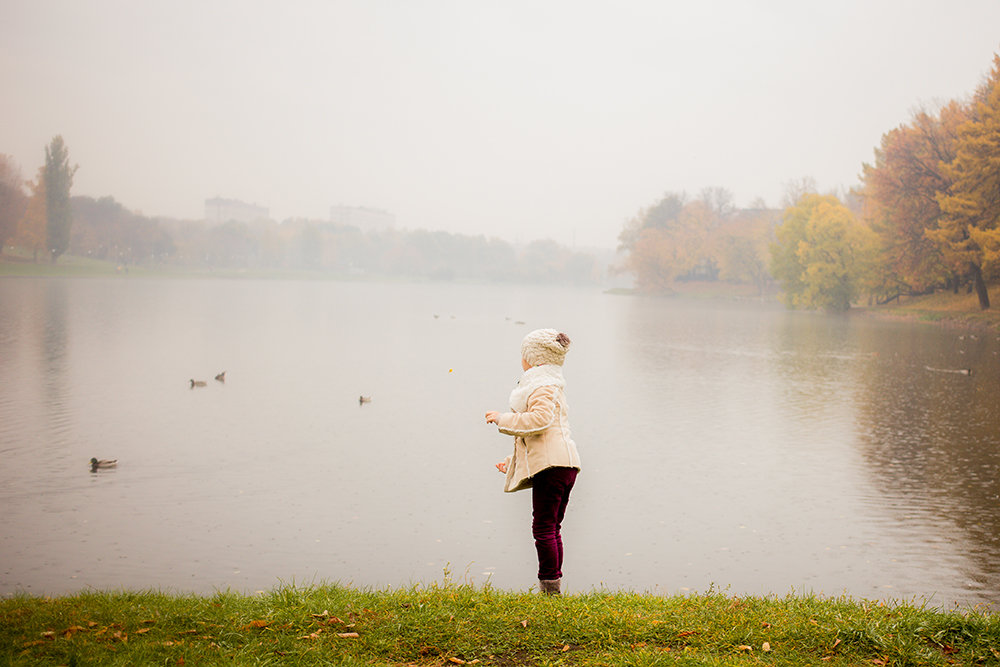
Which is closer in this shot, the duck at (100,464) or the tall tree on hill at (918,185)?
the duck at (100,464)

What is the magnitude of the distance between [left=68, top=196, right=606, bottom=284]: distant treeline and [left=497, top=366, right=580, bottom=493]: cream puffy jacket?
375 feet

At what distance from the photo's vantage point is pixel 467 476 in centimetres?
1201

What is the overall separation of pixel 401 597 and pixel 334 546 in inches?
128

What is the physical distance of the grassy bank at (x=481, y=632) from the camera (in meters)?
4.73

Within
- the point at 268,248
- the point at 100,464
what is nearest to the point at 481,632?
the point at 100,464

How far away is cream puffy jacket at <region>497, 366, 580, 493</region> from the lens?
5.94 m

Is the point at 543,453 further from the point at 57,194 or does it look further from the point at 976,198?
the point at 57,194

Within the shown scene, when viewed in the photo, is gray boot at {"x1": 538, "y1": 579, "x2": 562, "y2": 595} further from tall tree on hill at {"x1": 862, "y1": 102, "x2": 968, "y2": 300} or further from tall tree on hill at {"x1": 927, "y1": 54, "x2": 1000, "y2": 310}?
tall tree on hill at {"x1": 862, "y1": 102, "x2": 968, "y2": 300}

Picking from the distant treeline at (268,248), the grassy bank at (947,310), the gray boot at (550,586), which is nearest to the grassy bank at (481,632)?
the gray boot at (550,586)

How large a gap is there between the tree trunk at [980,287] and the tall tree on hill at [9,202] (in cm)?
8943

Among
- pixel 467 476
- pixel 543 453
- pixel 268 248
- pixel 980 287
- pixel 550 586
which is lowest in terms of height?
pixel 467 476

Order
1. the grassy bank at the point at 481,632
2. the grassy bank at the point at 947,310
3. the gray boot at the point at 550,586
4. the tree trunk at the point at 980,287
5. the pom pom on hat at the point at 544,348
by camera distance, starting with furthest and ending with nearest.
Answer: the tree trunk at the point at 980,287 < the grassy bank at the point at 947,310 < the pom pom on hat at the point at 544,348 < the gray boot at the point at 550,586 < the grassy bank at the point at 481,632

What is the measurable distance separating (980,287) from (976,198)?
7216mm

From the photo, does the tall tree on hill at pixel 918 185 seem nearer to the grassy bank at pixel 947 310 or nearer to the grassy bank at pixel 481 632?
the grassy bank at pixel 947 310
